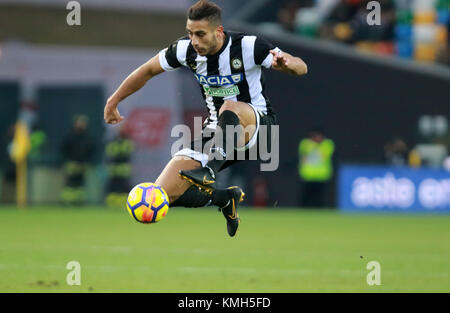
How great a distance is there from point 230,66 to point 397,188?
12.1 m

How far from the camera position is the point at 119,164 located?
19750 mm

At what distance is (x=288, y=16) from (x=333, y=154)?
A: 4.11 m

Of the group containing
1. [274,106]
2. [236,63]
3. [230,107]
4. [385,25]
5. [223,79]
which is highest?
[385,25]

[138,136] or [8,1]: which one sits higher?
[8,1]

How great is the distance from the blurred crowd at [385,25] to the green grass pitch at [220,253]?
5546mm

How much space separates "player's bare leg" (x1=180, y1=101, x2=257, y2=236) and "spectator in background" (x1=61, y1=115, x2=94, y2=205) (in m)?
12.0

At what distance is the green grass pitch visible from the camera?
28.1 feet

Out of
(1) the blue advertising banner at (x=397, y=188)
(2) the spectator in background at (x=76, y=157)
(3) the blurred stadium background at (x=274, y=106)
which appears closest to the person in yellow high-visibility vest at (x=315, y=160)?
(3) the blurred stadium background at (x=274, y=106)

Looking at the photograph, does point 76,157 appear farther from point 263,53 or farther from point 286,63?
point 286,63

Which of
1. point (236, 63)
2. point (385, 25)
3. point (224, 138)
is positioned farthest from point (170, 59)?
point (385, 25)

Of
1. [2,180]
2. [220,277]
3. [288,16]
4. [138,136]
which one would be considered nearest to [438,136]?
[288,16]

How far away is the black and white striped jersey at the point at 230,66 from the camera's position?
25.8 feet

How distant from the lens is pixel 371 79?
20656 mm

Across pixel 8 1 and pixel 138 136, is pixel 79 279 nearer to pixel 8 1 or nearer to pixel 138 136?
→ pixel 138 136
